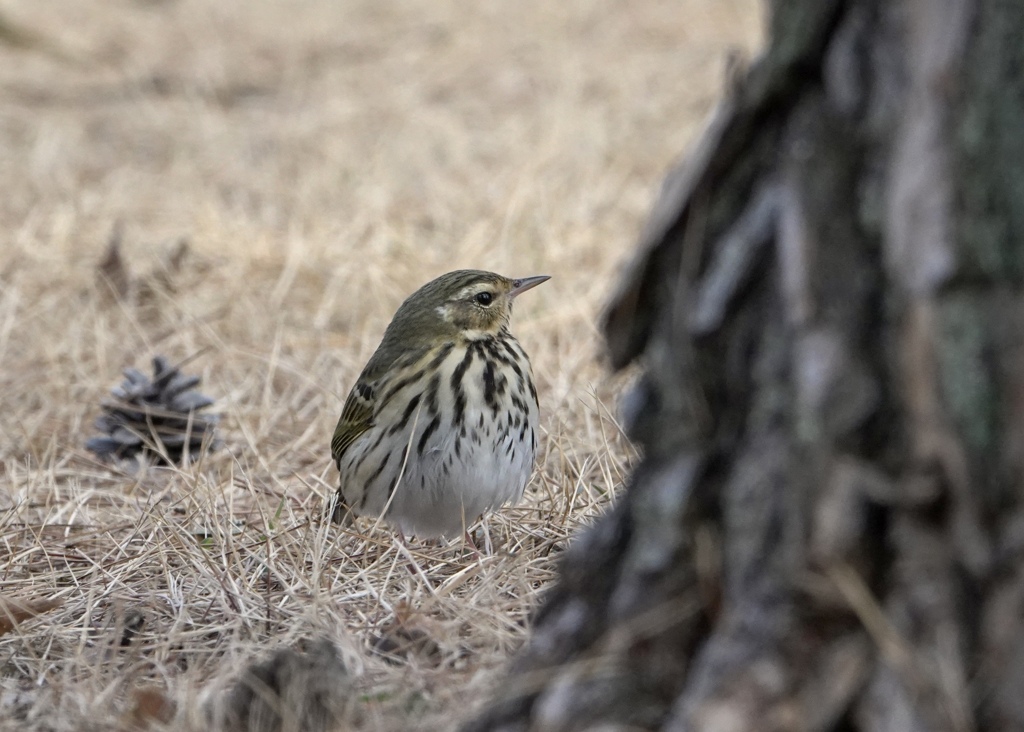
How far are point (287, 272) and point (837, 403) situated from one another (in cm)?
564

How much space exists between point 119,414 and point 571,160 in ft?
15.8

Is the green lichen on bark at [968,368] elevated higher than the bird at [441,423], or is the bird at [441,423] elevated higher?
the green lichen on bark at [968,368]

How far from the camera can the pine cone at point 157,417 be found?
552cm

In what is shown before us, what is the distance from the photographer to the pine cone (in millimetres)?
5523

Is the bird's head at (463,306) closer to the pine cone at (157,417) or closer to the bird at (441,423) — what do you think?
the bird at (441,423)

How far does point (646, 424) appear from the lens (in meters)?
2.39

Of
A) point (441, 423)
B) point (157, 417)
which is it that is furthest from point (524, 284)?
point (157, 417)

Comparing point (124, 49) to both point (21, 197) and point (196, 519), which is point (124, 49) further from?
point (196, 519)

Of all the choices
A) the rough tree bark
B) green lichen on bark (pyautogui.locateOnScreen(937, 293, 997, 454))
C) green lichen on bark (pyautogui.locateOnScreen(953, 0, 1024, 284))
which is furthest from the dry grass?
green lichen on bark (pyautogui.locateOnScreen(953, 0, 1024, 284))

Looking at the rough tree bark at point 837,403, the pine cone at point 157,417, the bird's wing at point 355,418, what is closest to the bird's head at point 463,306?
the bird's wing at point 355,418

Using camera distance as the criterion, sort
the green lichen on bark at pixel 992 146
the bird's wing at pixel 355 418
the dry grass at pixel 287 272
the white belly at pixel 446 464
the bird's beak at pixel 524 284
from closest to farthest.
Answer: the green lichen on bark at pixel 992 146 < the dry grass at pixel 287 272 < the white belly at pixel 446 464 < the bird's wing at pixel 355 418 < the bird's beak at pixel 524 284

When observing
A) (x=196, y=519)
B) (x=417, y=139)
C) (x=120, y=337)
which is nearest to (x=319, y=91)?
(x=417, y=139)

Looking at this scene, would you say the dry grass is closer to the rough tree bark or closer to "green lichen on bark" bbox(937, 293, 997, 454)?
the rough tree bark

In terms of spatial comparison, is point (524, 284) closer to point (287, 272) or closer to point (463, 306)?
point (463, 306)
